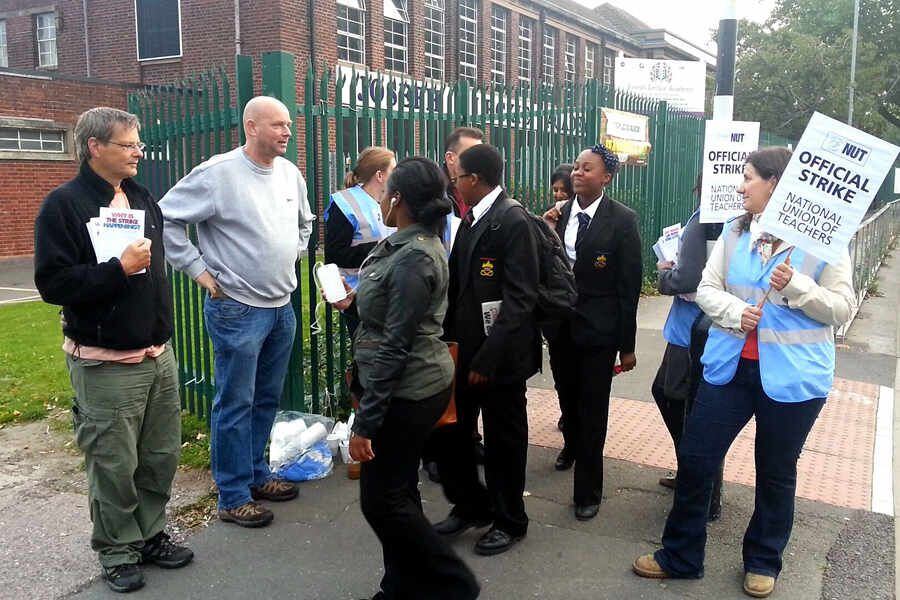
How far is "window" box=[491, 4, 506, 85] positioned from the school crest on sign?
83.7 feet

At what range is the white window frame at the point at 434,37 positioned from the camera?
979 inches

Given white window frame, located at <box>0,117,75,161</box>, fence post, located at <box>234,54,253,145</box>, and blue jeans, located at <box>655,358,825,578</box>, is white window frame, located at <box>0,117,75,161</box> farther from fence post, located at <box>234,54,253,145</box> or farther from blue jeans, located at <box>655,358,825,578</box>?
blue jeans, located at <box>655,358,825,578</box>

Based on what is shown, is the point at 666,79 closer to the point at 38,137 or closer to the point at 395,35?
the point at 395,35

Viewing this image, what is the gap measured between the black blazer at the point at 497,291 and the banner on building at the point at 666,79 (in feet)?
79.3

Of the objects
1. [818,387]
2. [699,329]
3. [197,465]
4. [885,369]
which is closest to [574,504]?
[699,329]

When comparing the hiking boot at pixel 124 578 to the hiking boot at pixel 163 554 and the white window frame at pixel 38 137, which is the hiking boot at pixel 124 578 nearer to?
the hiking boot at pixel 163 554

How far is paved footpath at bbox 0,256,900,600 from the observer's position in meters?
3.51

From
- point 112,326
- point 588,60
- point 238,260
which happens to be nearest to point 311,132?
point 238,260

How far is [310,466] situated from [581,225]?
2.16 meters

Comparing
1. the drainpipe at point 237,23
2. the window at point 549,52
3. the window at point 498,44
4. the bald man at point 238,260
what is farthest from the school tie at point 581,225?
the window at point 549,52

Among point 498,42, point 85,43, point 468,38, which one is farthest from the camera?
point 498,42

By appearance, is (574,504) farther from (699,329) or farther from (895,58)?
(895,58)

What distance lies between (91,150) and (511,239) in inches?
73.9

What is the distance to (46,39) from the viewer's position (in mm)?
23297
